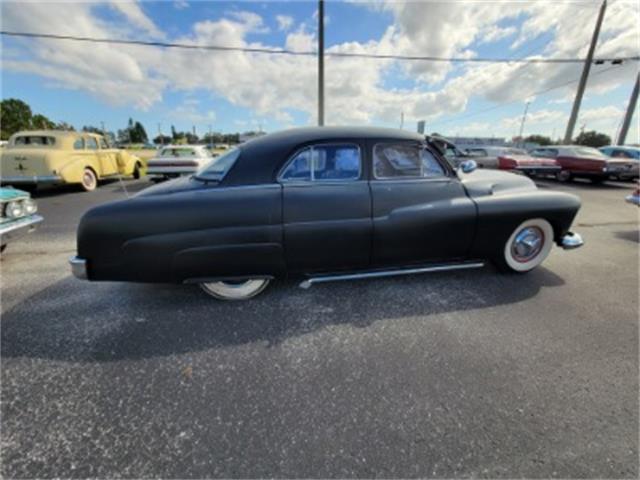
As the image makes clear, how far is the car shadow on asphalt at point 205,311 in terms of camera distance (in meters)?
2.31

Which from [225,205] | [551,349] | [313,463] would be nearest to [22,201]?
[225,205]

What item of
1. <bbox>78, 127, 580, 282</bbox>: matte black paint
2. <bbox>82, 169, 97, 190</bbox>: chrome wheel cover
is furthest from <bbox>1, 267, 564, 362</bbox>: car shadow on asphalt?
<bbox>82, 169, 97, 190</bbox>: chrome wheel cover

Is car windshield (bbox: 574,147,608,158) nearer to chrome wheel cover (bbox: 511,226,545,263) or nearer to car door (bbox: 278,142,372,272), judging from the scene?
chrome wheel cover (bbox: 511,226,545,263)

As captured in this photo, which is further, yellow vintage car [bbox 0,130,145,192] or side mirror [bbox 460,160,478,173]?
yellow vintage car [bbox 0,130,145,192]

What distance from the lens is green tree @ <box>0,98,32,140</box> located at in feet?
162

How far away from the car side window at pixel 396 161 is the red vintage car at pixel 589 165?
39.0 ft

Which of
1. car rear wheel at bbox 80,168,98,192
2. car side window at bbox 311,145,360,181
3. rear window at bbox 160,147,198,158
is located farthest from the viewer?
rear window at bbox 160,147,198,158

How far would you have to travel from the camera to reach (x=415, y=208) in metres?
2.88

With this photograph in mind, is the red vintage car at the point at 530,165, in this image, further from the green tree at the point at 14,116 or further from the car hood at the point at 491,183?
the green tree at the point at 14,116

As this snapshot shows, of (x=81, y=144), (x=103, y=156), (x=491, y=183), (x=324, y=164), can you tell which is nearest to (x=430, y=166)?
(x=491, y=183)

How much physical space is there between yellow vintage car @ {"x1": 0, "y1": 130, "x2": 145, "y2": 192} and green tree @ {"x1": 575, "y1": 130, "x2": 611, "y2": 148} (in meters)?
62.0

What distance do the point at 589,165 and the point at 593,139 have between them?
177 ft

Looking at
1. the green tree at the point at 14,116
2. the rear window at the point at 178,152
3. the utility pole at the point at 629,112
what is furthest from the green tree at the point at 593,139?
the green tree at the point at 14,116

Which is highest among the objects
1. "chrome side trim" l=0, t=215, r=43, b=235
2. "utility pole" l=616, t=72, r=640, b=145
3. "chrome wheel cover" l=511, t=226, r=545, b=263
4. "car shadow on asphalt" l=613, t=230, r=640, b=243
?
"utility pole" l=616, t=72, r=640, b=145
